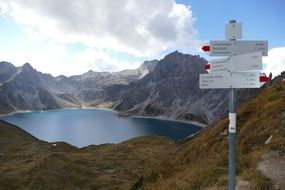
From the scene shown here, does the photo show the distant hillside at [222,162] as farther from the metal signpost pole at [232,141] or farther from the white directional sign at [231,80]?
the white directional sign at [231,80]

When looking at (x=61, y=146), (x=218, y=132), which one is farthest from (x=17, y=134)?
(x=218, y=132)

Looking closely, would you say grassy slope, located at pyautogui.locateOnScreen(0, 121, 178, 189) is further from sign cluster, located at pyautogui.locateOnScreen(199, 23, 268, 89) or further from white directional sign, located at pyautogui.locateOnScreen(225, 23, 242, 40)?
white directional sign, located at pyautogui.locateOnScreen(225, 23, 242, 40)

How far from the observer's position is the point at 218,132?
28422mm

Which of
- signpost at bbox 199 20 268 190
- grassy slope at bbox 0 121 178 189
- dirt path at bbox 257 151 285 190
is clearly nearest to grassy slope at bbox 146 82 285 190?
dirt path at bbox 257 151 285 190

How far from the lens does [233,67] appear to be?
33.4 feet

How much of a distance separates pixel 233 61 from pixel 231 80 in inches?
23.8

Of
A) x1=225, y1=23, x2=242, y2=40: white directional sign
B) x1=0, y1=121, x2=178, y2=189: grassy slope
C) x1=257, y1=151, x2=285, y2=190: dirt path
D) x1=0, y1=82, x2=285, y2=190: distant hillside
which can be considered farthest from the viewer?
x1=0, y1=121, x2=178, y2=189: grassy slope

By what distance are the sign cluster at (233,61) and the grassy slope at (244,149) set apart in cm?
626

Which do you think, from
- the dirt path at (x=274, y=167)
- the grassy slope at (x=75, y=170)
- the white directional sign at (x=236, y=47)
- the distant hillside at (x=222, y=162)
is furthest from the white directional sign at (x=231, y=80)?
the grassy slope at (x=75, y=170)

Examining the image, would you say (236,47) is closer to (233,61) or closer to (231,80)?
(233,61)

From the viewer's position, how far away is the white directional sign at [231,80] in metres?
9.75

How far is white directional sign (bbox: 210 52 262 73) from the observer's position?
32.3 ft

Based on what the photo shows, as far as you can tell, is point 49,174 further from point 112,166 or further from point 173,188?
point 173,188

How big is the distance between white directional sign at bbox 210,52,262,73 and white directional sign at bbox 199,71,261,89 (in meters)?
0.16
